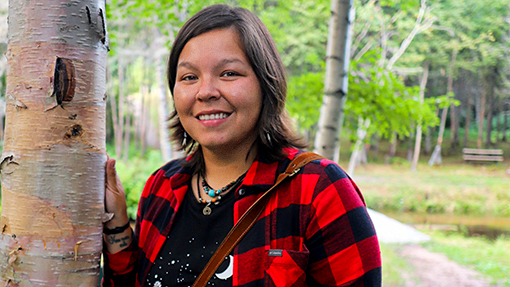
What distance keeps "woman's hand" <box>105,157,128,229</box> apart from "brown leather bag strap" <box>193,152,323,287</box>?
0.32 meters

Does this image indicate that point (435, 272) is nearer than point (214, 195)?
No

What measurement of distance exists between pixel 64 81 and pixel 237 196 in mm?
608

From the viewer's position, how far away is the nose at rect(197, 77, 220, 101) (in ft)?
4.00

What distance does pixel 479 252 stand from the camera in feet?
25.8

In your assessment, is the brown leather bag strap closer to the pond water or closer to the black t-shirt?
the black t-shirt

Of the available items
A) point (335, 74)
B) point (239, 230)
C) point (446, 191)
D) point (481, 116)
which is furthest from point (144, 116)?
point (239, 230)

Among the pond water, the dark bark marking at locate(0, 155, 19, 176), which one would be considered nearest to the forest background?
the pond water

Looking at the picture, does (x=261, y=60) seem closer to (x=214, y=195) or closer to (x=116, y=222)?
(x=214, y=195)

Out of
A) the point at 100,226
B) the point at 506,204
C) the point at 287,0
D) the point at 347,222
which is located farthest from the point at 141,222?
the point at 506,204

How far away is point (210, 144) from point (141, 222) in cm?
48

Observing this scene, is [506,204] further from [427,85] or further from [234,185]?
[234,185]

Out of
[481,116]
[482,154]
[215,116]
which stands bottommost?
[482,154]

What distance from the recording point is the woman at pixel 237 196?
1.11 metres

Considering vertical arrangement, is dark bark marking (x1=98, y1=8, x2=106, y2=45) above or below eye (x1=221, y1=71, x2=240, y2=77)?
above
